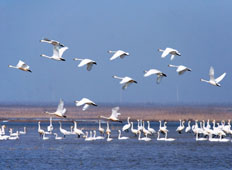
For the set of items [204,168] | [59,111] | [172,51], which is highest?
[172,51]

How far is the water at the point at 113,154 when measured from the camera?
126 feet

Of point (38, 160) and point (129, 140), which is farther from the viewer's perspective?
point (129, 140)

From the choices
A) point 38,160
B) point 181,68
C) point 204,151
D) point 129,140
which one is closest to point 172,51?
point 181,68

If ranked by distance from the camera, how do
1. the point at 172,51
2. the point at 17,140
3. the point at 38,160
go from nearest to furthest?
the point at 172,51 < the point at 38,160 < the point at 17,140

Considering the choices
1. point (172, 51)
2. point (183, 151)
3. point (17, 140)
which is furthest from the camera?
point (17, 140)

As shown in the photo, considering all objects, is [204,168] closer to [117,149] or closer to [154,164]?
[154,164]

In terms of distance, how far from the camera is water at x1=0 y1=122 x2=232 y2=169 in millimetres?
38375

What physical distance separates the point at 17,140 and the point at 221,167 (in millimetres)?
19928

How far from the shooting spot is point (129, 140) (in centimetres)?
5441

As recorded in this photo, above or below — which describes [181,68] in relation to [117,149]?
above

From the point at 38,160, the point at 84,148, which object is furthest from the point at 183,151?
the point at 38,160

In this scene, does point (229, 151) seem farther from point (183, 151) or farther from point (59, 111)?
point (59, 111)

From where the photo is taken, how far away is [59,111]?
3719cm

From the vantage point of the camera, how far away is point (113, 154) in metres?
43.4
